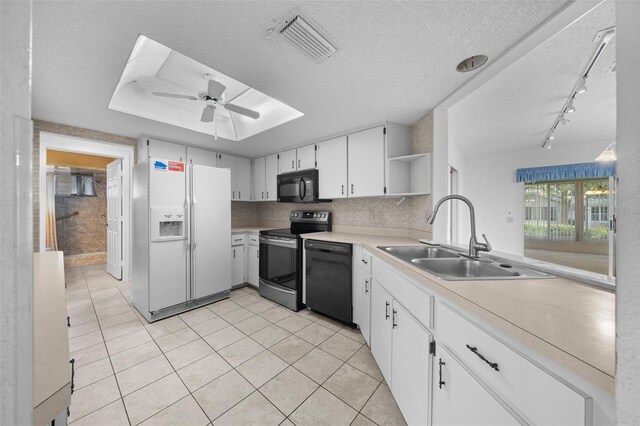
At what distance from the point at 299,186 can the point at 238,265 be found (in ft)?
4.93

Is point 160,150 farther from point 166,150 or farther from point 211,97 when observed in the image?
point 211,97

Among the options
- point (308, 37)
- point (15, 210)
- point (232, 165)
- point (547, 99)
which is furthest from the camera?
point (232, 165)

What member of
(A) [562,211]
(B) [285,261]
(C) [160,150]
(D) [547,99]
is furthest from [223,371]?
(A) [562,211]

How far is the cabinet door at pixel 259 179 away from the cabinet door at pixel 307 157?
90 centimetres

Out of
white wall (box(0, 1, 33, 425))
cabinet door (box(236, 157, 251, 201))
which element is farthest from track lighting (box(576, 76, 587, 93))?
cabinet door (box(236, 157, 251, 201))

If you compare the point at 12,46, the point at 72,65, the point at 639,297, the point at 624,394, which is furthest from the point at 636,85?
the point at 72,65

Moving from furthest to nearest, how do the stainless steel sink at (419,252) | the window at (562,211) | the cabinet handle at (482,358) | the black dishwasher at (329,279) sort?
the window at (562,211)
the black dishwasher at (329,279)
the stainless steel sink at (419,252)
the cabinet handle at (482,358)

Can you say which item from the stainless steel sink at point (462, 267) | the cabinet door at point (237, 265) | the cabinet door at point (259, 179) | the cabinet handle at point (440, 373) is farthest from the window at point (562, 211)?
the cabinet door at point (237, 265)

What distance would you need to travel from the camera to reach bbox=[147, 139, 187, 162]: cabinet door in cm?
312

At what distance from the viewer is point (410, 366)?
48.5 inches

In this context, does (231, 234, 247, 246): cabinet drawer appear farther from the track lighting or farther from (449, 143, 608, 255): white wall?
the track lighting

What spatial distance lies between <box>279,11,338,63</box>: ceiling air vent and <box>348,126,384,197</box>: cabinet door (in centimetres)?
128

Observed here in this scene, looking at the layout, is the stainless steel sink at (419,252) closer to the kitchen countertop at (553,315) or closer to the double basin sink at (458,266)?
the double basin sink at (458,266)

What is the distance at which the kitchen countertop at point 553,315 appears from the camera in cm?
51
